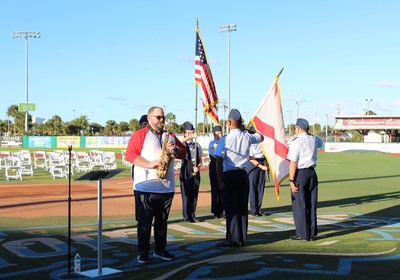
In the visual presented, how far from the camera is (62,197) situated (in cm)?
1438

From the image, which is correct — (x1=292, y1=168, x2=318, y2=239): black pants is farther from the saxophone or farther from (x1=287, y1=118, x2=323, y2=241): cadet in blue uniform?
the saxophone

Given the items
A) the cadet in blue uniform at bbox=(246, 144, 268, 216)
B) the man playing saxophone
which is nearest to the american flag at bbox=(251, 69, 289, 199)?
the cadet in blue uniform at bbox=(246, 144, 268, 216)

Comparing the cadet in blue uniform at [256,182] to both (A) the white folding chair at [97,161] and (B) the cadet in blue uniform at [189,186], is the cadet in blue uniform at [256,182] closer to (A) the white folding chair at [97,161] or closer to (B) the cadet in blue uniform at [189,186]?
(B) the cadet in blue uniform at [189,186]

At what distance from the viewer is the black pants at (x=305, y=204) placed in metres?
8.17

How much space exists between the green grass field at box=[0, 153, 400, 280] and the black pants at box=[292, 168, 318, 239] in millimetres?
251

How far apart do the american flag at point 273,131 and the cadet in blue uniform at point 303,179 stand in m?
0.90

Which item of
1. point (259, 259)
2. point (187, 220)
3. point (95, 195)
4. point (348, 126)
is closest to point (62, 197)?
point (95, 195)

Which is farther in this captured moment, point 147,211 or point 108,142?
point 108,142

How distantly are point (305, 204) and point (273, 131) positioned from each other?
1.70m

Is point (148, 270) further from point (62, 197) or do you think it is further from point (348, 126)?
point (348, 126)

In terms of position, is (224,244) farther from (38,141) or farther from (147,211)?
(38,141)

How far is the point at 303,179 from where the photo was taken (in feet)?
27.3

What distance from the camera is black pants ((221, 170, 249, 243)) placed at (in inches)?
299

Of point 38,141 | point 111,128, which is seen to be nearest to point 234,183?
point 38,141
